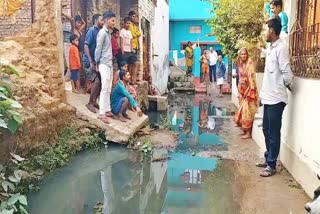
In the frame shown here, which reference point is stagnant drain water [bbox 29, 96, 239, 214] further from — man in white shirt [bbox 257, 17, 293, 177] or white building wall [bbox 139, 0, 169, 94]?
white building wall [bbox 139, 0, 169, 94]

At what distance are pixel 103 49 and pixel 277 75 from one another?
330 centimetres

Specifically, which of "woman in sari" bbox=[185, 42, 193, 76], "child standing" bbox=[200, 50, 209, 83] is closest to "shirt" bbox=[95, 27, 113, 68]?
"child standing" bbox=[200, 50, 209, 83]

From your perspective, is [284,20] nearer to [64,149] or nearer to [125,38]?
[64,149]

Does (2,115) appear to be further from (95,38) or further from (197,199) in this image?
(95,38)

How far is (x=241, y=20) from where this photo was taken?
8.58 metres

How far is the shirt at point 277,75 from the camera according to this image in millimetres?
4383

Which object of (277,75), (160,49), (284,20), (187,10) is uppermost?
(187,10)

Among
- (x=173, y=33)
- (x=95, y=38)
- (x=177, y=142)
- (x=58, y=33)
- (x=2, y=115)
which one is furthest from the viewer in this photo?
(x=173, y=33)

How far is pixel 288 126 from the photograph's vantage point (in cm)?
475

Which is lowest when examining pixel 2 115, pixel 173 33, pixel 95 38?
pixel 2 115

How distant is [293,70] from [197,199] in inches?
80.1

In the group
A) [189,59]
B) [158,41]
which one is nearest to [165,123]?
[158,41]

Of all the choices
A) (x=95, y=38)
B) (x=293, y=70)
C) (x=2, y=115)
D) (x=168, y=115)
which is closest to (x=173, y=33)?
(x=168, y=115)

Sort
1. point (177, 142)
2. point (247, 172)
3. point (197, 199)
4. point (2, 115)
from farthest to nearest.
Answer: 1. point (177, 142)
2. point (247, 172)
3. point (197, 199)
4. point (2, 115)
